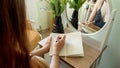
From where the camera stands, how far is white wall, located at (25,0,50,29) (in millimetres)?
1669

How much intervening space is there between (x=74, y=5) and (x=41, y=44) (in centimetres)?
35

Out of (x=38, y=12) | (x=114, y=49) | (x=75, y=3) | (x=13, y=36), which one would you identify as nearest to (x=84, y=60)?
(x=114, y=49)

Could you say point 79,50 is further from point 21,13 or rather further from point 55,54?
point 21,13

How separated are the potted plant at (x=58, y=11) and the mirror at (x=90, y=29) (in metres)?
0.07

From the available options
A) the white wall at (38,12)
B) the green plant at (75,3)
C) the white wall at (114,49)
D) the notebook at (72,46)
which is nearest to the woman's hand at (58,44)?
the notebook at (72,46)

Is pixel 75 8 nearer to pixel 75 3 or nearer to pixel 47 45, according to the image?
pixel 75 3

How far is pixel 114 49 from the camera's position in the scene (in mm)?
1036

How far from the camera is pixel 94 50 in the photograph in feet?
3.19

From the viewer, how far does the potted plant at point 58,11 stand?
1.00m

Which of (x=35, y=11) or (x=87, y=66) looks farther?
(x=35, y=11)

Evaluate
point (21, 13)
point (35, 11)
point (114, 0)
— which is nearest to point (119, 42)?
point (114, 0)

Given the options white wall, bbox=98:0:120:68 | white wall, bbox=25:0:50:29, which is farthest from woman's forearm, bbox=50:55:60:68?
white wall, bbox=25:0:50:29

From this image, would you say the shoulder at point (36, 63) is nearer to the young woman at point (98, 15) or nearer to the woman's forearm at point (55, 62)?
the woman's forearm at point (55, 62)

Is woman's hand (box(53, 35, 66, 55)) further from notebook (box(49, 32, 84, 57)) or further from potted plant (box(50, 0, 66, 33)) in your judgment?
potted plant (box(50, 0, 66, 33))
